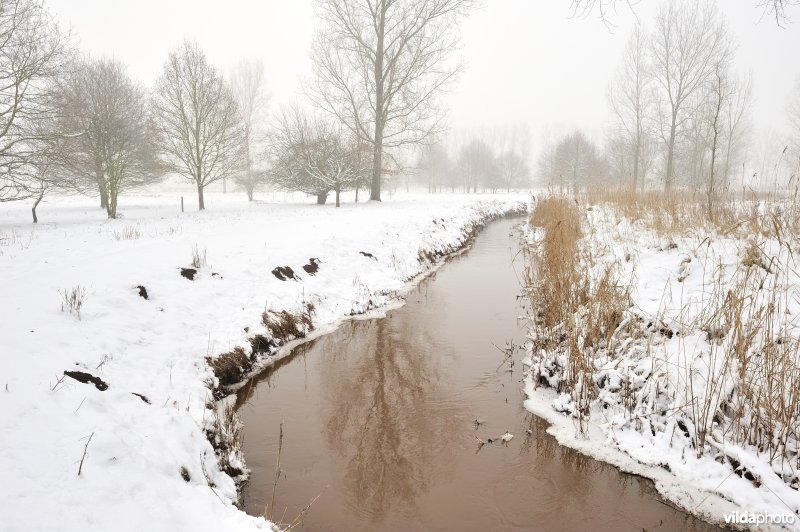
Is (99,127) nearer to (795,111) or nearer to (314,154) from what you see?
(314,154)

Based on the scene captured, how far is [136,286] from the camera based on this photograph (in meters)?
5.71

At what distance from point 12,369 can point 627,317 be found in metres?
5.97

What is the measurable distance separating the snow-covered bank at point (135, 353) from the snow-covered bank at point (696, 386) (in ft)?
10.5

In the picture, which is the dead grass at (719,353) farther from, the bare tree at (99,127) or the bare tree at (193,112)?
the bare tree at (193,112)

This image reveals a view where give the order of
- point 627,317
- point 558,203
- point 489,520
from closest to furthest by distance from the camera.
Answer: point 489,520
point 627,317
point 558,203

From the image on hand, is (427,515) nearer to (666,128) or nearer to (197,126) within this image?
(197,126)

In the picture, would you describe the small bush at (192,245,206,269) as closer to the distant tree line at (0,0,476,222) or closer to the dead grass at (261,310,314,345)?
the dead grass at (261,310,314,345)

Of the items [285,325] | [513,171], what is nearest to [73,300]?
[285,325]

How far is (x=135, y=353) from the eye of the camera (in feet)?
14.5

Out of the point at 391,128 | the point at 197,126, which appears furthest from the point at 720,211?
the point at 197,126

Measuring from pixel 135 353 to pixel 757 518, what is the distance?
566 cm

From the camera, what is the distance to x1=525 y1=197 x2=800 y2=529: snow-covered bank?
3086mm

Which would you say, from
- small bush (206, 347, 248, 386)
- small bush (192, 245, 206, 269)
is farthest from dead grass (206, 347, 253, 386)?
small bush (192, 245, 206, 269)

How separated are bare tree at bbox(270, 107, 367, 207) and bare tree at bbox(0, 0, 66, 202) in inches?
376
